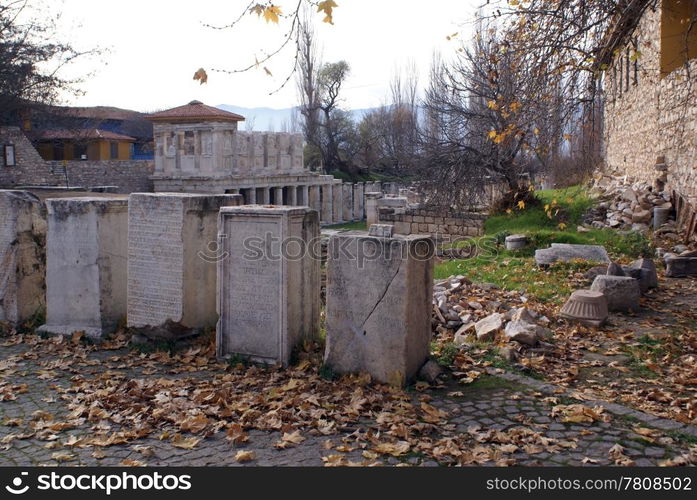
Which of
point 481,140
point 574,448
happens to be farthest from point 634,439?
point 481,140

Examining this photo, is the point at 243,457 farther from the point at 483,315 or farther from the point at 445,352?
the point at 483,315

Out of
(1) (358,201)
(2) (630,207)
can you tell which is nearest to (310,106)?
(1) (358,201)

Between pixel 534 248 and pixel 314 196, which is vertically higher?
pixel 314 196

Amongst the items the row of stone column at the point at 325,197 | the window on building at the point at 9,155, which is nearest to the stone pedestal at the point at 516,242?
the window on building at the point at 9,155

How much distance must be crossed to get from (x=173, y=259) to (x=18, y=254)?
266cm

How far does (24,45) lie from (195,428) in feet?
88.9

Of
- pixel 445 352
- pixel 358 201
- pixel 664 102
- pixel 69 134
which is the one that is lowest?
pixel 445 352

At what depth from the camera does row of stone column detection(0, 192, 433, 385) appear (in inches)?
250

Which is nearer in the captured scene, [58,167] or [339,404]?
[339,404]

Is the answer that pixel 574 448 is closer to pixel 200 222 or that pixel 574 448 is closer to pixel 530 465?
pixel 530 465

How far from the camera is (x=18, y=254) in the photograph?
9.04 meters

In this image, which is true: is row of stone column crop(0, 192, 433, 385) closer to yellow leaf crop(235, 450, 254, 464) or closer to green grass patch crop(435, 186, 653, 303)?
yellow leaf crop(235, 450, 254, 464)

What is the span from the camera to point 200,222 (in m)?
7.89
